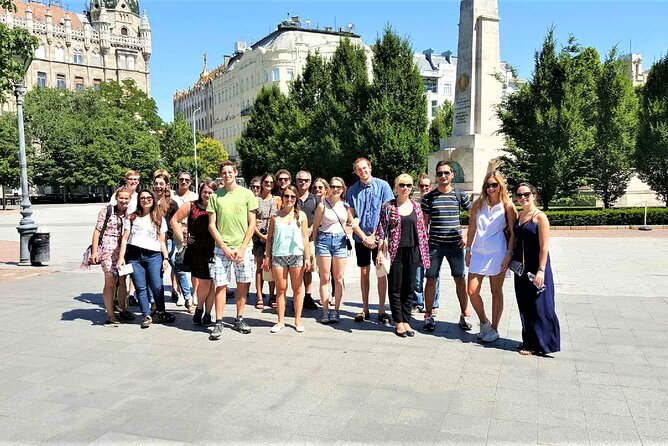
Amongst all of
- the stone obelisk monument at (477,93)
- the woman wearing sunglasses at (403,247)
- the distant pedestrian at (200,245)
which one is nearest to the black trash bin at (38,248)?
the distant pedestrian at (200,245)

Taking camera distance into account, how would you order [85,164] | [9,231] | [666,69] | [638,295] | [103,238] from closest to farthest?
[103,238], [638,295], [9,231], [666,69], [85,164]

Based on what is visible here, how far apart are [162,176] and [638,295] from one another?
7049 mm

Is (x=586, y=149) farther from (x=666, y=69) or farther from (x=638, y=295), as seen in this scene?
(x=638, y=295)

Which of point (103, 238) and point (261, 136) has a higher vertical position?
point (261, 136)

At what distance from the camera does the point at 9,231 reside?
73.0ft

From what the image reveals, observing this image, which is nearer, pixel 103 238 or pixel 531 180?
pixel 103 238

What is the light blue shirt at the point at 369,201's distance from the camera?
6652 millimetres

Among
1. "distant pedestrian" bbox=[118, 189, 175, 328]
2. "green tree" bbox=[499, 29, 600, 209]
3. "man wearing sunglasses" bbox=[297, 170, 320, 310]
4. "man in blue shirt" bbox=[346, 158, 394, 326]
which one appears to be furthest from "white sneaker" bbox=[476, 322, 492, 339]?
"green tree" bbox=[499, 29, 600, 209]

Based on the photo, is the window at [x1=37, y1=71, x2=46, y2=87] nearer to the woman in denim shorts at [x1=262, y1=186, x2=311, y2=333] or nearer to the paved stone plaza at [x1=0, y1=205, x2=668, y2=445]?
the paved stone plaza at [x1=0, y1=205, x2=668, y2=445]

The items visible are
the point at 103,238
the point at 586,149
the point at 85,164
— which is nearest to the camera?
the point at 103,238

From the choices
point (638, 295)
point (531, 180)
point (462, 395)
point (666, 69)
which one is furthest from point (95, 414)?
point (666, 69)

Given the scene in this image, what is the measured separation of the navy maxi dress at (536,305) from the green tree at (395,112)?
23433mm

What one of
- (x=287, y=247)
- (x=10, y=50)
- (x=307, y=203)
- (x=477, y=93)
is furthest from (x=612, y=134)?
(x=10, y=50)

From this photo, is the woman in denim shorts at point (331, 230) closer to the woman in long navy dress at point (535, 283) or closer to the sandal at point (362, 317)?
the sandal at point (362, 317)
